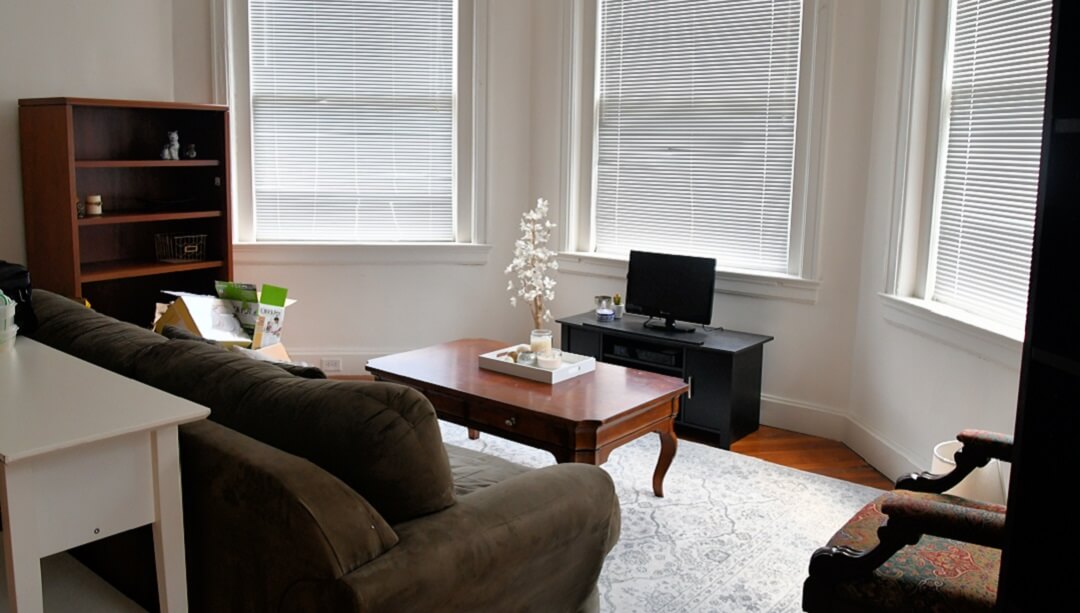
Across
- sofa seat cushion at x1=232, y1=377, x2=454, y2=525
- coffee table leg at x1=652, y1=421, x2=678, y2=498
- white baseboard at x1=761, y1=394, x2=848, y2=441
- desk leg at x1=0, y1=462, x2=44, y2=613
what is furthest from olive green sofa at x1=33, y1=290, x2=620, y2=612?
white baseboard at x1=761, y1=394, x2=848, y2=441

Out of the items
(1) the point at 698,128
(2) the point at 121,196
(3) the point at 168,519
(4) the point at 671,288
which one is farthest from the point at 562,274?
(3) the point at 168,519

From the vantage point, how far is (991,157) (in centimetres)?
354

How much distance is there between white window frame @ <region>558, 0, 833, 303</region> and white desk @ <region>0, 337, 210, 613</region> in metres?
3.41

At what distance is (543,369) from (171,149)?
2317mm

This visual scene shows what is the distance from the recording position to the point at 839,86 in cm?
437

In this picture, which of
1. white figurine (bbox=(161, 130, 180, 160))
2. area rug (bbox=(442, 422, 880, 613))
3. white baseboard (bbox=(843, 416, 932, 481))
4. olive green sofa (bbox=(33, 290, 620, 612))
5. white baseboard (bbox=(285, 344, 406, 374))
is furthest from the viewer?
white baseboard (bbox=(285, 344, 406, 374))

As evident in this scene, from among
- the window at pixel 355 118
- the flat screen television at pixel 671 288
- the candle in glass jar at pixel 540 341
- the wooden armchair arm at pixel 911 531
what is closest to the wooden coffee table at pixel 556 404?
the candle in glass jar at pixel 540 341

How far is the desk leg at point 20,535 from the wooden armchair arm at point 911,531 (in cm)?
167

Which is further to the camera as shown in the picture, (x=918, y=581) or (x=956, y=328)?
(x=956, y=328)

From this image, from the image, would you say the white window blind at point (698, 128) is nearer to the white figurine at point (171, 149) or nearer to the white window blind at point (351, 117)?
the white window blind at point (351, 117)

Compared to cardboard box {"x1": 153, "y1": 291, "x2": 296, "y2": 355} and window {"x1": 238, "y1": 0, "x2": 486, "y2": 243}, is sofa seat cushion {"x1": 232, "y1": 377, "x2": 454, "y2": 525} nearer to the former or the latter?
cardboard box {"x1": 153, "y1": 291, "x2": 296, "y2": 355}

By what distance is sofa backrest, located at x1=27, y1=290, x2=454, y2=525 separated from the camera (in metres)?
1.85

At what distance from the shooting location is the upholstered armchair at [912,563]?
2.00m

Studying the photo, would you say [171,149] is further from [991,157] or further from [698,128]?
[991,157]
